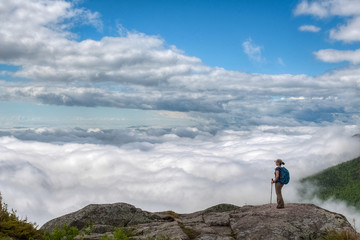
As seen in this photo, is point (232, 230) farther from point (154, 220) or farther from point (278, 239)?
point (154, 220)

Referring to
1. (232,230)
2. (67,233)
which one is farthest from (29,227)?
(232,230)

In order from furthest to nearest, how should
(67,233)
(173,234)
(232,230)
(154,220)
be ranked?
(154,220) → (232,230) → (173,234) → (67,233)

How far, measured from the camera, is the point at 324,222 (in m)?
18.7

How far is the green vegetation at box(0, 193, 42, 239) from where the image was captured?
17.2 m

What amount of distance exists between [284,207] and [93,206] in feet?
47.6

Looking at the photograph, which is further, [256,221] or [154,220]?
[154,220]

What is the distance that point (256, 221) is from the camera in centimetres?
1861

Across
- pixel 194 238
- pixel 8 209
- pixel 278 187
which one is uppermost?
pixel 278 187

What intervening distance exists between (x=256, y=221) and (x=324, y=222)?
3.97m

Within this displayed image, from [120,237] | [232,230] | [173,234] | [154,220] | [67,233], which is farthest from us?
[154,220]

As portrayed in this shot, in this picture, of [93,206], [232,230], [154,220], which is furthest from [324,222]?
[93,206]

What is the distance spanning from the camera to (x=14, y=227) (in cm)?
1755

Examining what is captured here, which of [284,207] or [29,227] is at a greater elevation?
[284,207]

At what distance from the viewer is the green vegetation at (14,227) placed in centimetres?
1722
